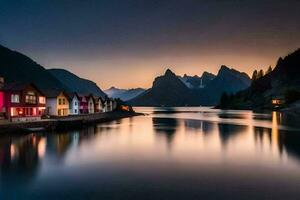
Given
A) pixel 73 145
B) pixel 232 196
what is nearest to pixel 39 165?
pixel 73 145

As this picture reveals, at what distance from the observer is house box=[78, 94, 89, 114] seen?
117 metres

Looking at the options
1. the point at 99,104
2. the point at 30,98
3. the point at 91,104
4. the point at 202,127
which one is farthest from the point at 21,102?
the point at 99,104

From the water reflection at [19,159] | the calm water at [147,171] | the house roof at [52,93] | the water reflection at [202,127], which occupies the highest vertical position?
the house roof at [52,93]

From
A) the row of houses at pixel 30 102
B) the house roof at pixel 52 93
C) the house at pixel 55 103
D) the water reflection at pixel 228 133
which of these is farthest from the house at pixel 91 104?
the water reflection at pixel 228 133

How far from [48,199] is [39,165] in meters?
12.9

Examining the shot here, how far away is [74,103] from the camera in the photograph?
4353 inches

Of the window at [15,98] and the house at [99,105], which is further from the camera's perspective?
the house at [99,105]

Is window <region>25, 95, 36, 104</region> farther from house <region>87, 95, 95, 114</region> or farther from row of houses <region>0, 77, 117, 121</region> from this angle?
house <region>87, 95, 95, 114</region>

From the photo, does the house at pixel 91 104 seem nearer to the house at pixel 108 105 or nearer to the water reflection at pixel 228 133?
the house at pixel 108 105

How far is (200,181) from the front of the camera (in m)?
26.3

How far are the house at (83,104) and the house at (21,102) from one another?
118 feet

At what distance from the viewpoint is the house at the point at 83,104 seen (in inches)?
4598

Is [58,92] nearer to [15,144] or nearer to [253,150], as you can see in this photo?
[15,144]

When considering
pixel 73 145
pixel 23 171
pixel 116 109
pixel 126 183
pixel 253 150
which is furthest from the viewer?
pixel 116 109
